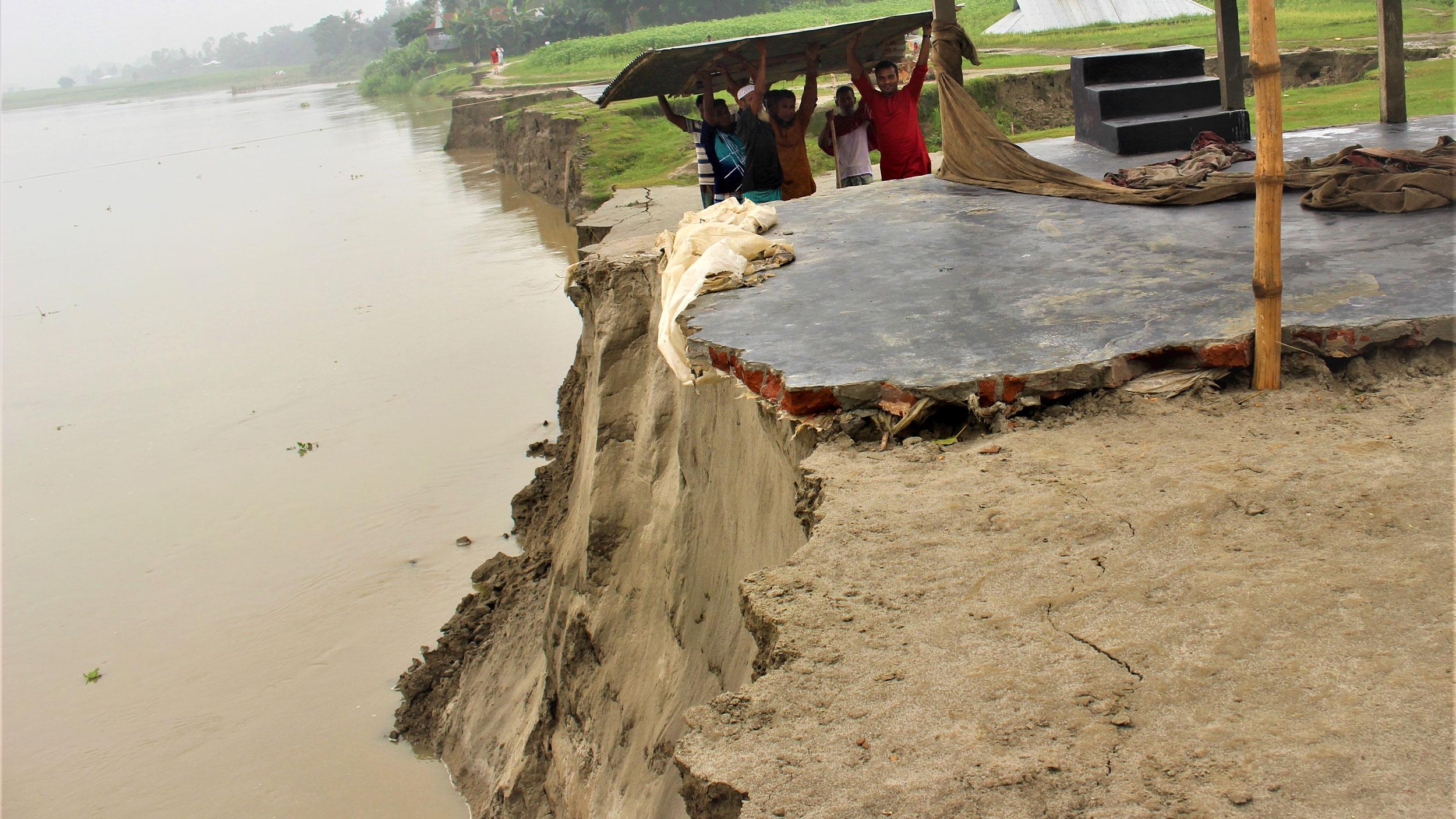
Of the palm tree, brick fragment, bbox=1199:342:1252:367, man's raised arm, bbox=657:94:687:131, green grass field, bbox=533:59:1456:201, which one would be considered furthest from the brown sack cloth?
the palm tree

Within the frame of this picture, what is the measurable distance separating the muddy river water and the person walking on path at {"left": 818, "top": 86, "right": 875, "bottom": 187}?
12.8ft

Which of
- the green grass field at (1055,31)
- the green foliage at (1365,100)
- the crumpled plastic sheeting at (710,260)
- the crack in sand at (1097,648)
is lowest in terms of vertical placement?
the crack in sand at (1097,648)

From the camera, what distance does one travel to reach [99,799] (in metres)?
6.45

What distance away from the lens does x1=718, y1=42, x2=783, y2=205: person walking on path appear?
23.5 feet

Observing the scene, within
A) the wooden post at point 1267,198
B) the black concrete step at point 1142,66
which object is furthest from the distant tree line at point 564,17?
the wooden post at point 1267,198

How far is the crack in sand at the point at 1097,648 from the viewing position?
2305 millimetres

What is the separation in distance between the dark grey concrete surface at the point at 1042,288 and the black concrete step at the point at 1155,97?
2.19 meters

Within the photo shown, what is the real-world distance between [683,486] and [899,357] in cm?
189

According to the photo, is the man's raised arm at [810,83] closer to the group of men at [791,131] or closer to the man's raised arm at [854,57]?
the group of men at [791,131]

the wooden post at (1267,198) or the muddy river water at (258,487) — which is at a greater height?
the wooden post at (1267,198)

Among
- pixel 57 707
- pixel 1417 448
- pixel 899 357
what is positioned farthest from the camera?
pixel 57 707

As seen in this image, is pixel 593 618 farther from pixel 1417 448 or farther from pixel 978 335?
pixel 1417 448

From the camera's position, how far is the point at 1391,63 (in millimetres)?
7559

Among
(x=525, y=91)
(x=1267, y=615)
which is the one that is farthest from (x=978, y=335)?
(x=525, y=91)
